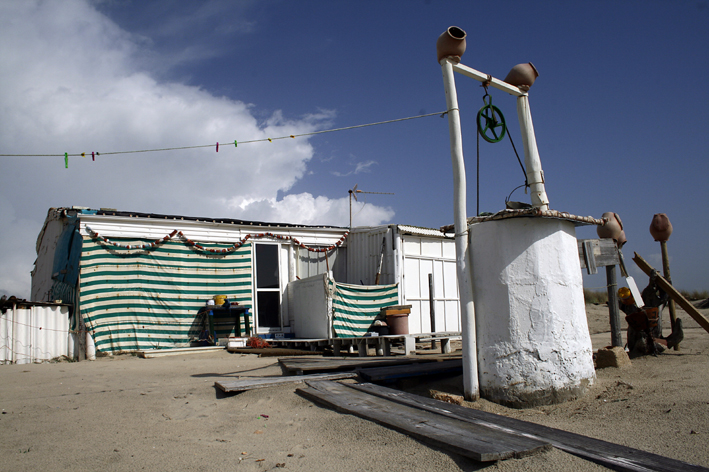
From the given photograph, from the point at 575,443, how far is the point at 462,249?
234cm

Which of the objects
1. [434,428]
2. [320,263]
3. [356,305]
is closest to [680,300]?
[434,428]

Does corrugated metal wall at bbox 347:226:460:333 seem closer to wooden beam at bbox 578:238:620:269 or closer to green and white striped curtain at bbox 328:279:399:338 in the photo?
green and white striped curtain at bbox 328:279:399:338

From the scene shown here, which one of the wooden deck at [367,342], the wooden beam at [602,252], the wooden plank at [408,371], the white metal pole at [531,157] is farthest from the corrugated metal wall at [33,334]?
the wooden beam at [602,252]

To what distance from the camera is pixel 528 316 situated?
4969mm

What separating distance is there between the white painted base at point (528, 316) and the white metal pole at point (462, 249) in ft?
0.36

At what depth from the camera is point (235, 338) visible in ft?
37.8

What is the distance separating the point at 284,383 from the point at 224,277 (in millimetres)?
6825

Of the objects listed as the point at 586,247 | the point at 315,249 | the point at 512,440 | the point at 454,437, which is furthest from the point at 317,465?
the point at 315,249

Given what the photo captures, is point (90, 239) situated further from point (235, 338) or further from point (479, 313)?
point (479, 313)

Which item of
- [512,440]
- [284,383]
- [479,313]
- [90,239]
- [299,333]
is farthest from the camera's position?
[299,333]

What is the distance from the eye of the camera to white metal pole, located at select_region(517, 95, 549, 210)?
19.4 feet

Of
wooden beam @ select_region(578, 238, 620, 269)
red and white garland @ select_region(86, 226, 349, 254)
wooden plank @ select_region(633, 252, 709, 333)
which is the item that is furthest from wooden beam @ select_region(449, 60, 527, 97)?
red and white garland @ select_region(86, 226, 349, 254)

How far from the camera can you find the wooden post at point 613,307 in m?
6.96

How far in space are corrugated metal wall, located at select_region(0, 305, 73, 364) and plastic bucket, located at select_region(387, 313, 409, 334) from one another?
7198 mm
